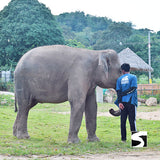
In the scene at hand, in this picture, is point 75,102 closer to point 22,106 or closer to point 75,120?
point 75,120

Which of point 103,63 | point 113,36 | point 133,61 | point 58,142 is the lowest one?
point 58,142

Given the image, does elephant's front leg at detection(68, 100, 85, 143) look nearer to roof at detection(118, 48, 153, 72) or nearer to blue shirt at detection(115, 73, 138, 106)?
blue shirt at detection(115, 73, 138, 106)

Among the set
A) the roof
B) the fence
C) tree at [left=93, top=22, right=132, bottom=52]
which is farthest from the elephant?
tree at [left=93, top=22, right=132, bottom=52]

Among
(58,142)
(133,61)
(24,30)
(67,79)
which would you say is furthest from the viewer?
(24,30)

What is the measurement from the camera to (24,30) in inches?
1555

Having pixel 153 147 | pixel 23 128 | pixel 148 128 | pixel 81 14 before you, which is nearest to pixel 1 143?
pixel 23 128

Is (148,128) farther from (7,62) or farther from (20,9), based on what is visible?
(20,9)

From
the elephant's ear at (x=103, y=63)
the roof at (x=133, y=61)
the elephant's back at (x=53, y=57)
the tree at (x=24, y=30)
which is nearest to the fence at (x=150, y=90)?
the roof at (x=133, y=61)

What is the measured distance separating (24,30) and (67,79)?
32.2 meters

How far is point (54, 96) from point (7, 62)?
108 ft

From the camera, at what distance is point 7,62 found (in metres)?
40.4

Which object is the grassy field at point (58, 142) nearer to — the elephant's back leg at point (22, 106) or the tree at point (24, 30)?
the elephant's back leg at point (22, 106)

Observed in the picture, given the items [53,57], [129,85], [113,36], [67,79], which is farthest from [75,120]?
[113,36]

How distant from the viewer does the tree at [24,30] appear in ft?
129
